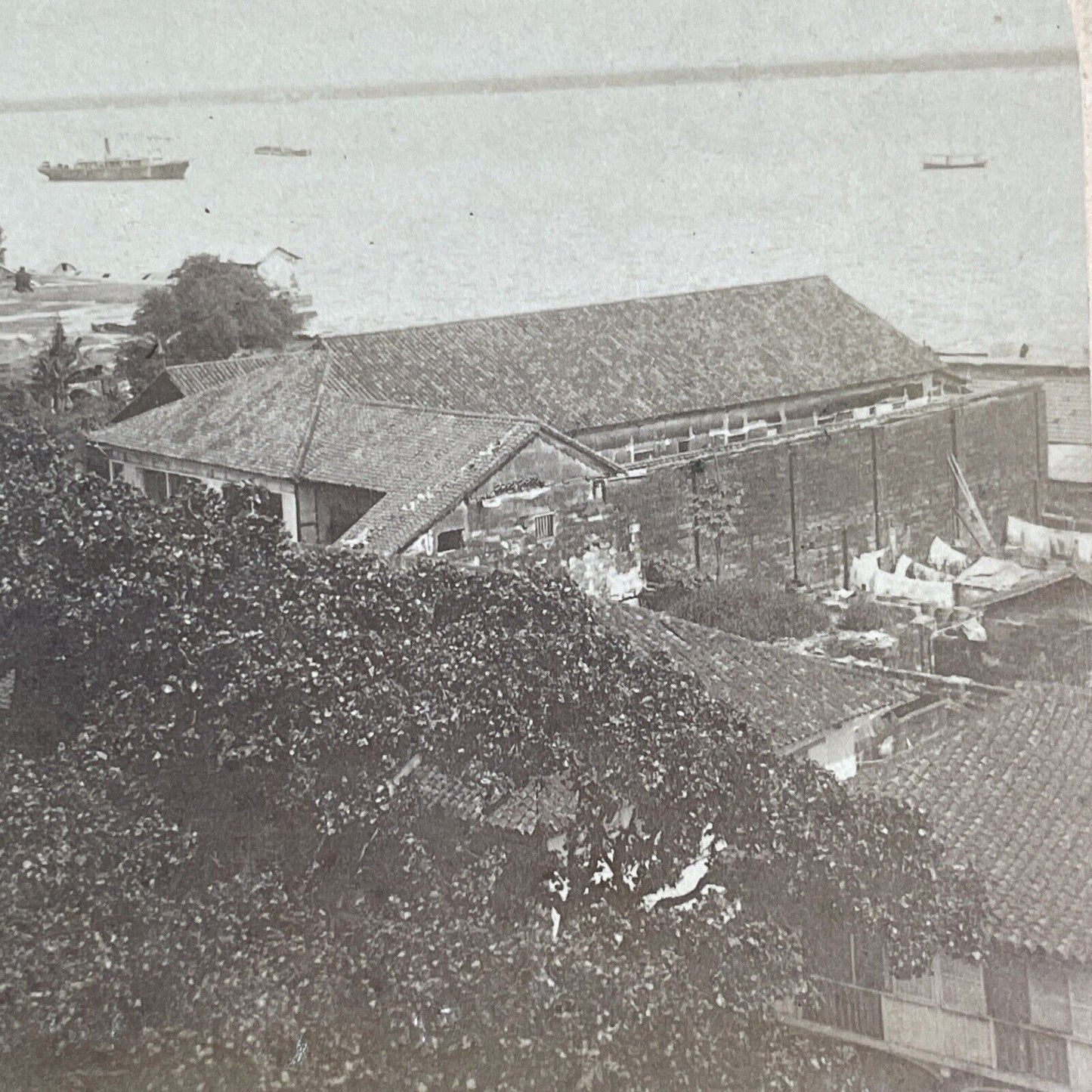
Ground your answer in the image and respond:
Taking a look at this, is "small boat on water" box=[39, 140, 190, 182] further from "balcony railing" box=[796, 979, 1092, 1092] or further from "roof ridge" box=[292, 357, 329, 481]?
"balcony railing" box=[796, 979, 1092, 1092]

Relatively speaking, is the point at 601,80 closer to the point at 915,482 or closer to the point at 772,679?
the point at 915,482

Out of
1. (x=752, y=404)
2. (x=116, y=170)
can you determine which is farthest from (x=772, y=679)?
(x=116, y=170)

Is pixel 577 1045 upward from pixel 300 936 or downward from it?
downward

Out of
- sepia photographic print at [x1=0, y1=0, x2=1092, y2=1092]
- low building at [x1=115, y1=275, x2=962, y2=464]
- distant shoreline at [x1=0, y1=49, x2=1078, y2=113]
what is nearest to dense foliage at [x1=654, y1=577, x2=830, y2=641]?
sepia photographic print at [x1=0, y1=0, x2=1092, y2=1092]

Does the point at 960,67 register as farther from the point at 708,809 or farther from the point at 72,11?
the point at 72,11

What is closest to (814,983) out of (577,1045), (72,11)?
(577,1045)

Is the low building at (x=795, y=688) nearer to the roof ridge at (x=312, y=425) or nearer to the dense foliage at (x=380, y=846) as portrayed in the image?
the dense foliage at (x=380, y=846)
